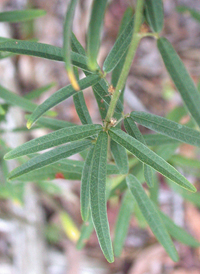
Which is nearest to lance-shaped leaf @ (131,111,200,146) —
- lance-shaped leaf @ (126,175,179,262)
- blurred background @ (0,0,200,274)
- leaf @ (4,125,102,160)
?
leaf @ (4,125,102,160)

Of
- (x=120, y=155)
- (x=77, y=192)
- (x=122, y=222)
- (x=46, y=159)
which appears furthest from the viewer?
(x=77, y=192)

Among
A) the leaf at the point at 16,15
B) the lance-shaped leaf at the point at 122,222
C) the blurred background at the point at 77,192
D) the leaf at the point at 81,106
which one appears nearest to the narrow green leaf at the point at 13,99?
the leaf at the point at 16,15

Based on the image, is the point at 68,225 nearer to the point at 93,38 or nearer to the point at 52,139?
the point at 52,139

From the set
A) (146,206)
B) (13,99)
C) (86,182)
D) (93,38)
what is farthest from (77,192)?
(93,38)

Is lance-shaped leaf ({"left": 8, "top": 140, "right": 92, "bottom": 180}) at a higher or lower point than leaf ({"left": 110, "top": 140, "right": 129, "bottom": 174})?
higher

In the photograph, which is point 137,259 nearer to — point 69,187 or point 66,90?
point 69,187

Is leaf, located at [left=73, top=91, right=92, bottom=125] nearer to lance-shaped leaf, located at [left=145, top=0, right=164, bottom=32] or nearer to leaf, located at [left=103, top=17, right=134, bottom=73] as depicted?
leaf, located at [left=103, top=17, right=134, bottom=73]

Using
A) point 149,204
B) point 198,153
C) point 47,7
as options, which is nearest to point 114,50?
point 149,204
